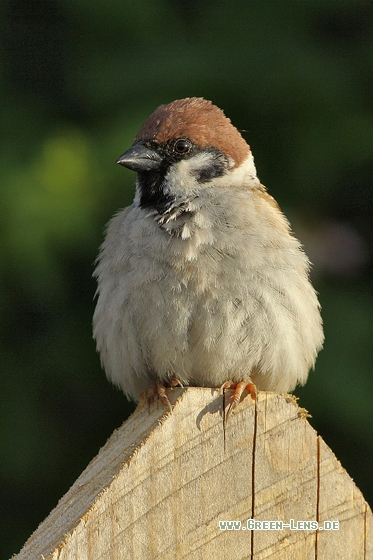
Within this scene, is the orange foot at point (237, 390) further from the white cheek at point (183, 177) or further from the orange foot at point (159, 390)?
the white cheek at point (183, 177)

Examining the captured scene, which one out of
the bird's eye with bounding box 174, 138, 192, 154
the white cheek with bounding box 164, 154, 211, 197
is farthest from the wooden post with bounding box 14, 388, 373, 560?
the bird's eye with bounding box 174, 138, 192, 154

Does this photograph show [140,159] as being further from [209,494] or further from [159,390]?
[209,494]

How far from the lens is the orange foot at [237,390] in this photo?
59.1 inches

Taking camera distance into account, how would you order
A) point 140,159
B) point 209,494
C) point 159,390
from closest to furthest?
point 209,494
point 159,390
point 140,159

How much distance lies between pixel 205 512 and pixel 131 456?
0.19m

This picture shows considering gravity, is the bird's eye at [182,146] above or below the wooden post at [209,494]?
above

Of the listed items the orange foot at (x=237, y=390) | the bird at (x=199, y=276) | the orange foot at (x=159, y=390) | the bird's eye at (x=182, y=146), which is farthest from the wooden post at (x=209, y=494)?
the bird's eye at (x=182, y=146)

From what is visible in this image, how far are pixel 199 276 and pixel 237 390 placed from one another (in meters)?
0.43

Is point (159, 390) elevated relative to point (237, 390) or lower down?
A: elevated

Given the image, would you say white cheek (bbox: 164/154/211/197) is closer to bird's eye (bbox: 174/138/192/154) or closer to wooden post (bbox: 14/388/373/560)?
bird's eye (bbox: 174/138/192/154)

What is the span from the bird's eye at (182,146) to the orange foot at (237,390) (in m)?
0.73

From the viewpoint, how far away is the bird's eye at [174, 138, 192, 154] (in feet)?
7.95

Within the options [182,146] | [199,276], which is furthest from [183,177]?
[199,276]

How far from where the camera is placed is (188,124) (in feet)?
7.93
